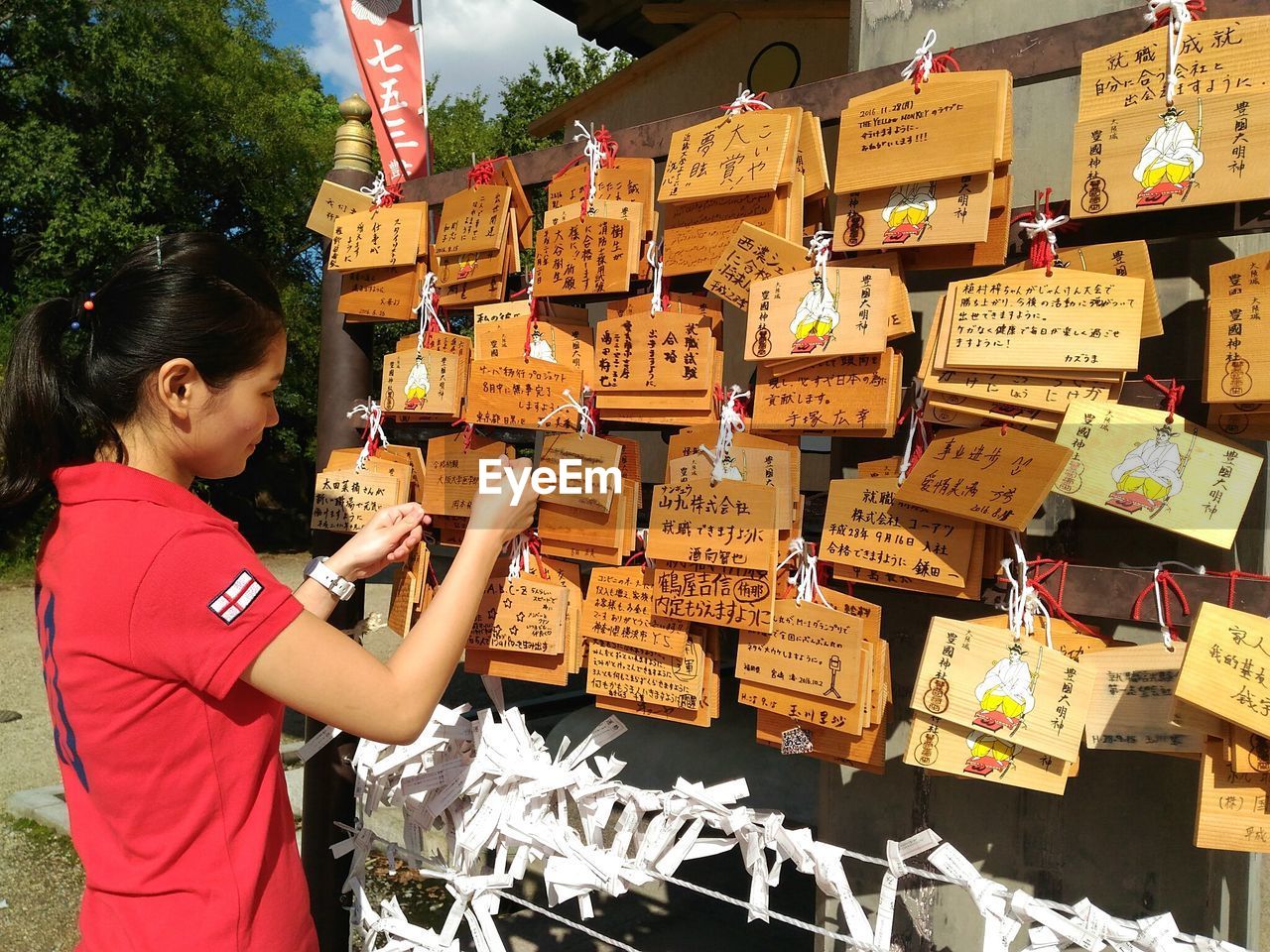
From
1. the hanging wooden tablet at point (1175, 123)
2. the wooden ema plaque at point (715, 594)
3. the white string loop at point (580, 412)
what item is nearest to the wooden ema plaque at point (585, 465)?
the white string loop at point (580, 412)

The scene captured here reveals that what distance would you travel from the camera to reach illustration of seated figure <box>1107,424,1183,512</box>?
1002 mm

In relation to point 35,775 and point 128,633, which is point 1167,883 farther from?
point 35,775

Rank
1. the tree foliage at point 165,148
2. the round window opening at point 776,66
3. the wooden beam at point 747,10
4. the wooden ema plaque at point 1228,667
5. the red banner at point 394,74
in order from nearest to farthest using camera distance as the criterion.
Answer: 1. the wooden ema plaque at point 1228,667
2. the red banner at point 394,74
3. the wooden beam at point 747,10
4. the round window opening at point 776,66
5. the tree foliage at point 165,148

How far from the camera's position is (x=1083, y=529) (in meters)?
1.32

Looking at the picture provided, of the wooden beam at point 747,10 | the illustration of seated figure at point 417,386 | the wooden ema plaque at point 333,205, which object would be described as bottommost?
the illustration of seated figure at point 417,386

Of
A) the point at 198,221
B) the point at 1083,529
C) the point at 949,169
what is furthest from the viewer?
the point at 198,221

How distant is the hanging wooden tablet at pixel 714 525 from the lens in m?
1.23

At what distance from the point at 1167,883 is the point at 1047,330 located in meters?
0.87

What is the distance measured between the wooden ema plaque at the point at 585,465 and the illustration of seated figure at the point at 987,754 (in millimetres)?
622

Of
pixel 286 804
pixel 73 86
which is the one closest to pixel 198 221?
pixel 73 86

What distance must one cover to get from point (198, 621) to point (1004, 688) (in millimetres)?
938

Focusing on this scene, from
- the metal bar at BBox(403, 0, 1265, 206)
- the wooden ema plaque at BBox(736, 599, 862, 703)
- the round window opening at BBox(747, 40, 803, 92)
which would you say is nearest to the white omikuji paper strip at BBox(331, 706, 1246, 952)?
the wooden ema plaque at BBox(736, 599, 862, 703)

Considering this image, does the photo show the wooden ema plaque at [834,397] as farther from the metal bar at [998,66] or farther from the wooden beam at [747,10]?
the wooden beam at [747,10]

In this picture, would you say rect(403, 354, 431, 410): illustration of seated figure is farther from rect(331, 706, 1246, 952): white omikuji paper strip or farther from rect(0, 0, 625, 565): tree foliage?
rect(0, 0, 625, 565): tree foliage
